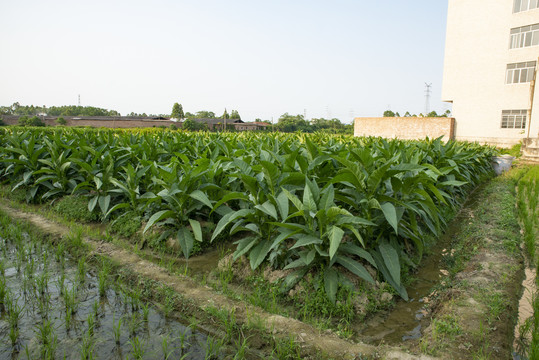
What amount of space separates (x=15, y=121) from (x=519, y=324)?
70.4 m

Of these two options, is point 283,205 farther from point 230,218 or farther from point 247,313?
point 247,313

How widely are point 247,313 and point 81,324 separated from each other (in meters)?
1.12

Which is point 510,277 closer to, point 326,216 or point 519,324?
point 519,324

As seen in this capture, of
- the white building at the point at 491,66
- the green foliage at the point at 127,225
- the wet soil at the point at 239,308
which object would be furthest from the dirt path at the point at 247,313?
the white building at the point at 491,66

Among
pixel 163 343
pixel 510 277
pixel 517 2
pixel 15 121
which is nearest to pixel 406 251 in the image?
pixel 510 277

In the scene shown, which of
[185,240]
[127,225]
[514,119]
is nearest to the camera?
[185,240]

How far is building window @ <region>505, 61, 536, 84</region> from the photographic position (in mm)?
20109

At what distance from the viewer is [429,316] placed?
8.29ft

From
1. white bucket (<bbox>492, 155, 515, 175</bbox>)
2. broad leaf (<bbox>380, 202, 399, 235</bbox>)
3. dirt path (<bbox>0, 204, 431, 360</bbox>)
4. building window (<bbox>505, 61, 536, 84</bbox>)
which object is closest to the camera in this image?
dirt path (<bbox>0, 204, 431, 360</bbox>)

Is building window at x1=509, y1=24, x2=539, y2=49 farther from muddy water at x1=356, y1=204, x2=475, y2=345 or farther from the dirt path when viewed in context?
the dirt path

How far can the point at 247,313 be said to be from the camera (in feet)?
7.48

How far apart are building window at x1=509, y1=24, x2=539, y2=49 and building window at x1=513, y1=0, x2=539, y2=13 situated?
1.06 metres

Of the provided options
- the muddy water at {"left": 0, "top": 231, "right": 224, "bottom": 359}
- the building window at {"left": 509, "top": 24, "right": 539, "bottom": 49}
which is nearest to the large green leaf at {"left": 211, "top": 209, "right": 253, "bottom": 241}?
the muddy water at {"left": 0, "top": 231, "right": 224, "bottom": 359}

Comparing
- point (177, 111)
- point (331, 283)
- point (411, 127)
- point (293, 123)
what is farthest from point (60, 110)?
point (331, 283)
